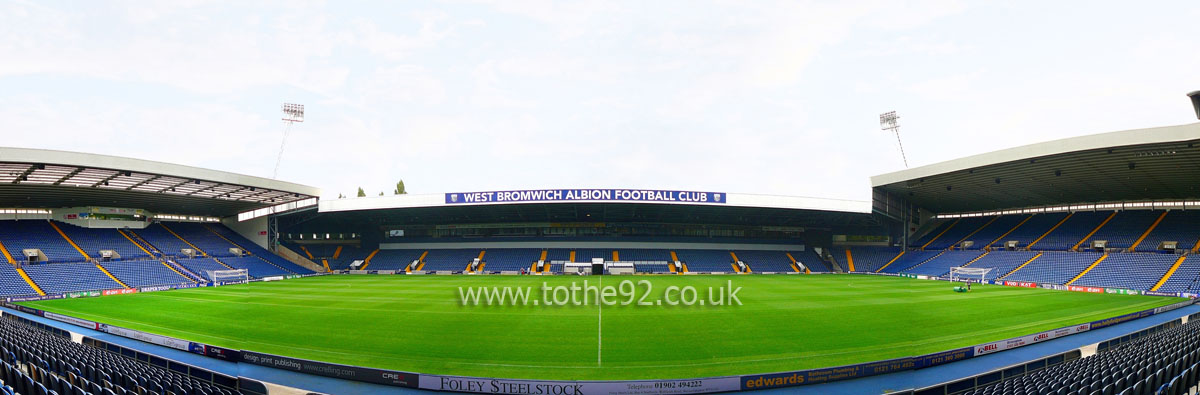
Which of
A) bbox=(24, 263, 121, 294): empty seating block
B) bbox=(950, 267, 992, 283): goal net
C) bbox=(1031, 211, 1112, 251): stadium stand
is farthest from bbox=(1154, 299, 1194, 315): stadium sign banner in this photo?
bbox=(24, 263, 121, 294): empty seating block

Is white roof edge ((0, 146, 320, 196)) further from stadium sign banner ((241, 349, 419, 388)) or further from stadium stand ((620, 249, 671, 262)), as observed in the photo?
stadium stand ((620, 249, 671, 262))

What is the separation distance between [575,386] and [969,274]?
4268cm

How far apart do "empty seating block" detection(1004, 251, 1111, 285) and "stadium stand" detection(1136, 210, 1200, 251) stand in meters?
3.55

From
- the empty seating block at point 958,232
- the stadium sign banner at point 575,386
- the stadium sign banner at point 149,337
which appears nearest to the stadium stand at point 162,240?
the stadium sign banner at point 149,337

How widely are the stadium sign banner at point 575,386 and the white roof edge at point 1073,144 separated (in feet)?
96.7

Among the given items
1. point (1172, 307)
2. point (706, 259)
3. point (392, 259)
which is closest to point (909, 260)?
point (706, 259)

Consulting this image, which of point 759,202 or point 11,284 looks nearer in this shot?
point 11,284

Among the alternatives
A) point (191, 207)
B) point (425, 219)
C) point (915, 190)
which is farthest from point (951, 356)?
point (191, 207)

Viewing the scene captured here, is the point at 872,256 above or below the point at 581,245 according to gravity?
below

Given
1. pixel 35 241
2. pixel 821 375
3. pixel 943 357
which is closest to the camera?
pixel 821 375

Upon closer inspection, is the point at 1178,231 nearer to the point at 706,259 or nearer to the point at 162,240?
the point at 706,259

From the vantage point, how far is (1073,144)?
27516mm

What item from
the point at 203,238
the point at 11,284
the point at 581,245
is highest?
the point at 203,238

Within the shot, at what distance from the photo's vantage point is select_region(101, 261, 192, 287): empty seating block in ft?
113
